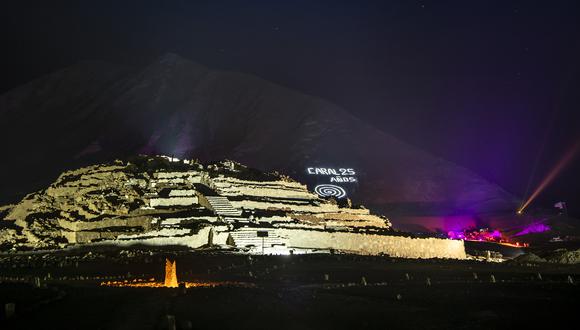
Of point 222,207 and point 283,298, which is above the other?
point 222,207

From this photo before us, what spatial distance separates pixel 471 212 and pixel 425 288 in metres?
56.8

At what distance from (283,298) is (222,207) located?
16.8 m

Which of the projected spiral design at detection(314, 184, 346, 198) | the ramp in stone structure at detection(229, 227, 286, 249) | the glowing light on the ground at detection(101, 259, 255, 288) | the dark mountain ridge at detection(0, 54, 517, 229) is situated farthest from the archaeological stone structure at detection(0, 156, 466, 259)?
the dark mountain ridge at detection(0, 54, 517, 229)

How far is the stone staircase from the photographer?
96.9ft

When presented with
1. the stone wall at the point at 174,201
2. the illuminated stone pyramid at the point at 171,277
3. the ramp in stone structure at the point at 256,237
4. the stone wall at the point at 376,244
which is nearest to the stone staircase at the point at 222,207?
the stone wall at the point at 174,201

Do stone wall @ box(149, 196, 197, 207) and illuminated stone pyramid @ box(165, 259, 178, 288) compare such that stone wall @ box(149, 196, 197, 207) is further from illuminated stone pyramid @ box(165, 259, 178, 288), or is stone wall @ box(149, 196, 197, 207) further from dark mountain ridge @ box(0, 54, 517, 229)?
dark mountain ridge @ box(0, 54, 517, 229)

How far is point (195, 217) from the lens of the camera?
91.0 feet

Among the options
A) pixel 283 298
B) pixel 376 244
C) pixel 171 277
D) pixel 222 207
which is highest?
pixel 222 207

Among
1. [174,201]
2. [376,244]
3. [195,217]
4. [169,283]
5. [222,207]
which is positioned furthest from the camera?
[174,201]

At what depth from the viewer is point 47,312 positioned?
11352 mm

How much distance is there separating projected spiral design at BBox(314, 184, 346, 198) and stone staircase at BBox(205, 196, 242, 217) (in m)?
33.4

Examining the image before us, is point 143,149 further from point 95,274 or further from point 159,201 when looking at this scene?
point 95,274

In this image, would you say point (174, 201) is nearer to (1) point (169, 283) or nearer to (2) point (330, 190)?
(1) point (169, 283)

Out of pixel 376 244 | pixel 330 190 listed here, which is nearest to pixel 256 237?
pixel 376 244
